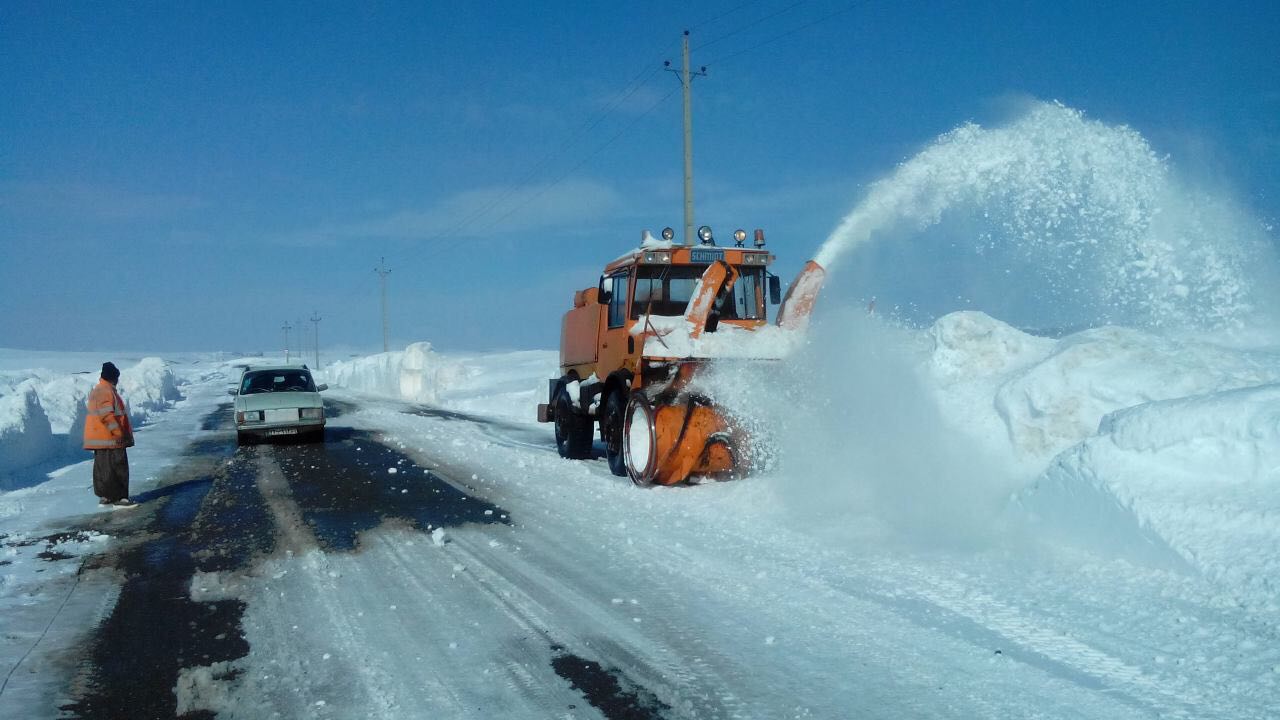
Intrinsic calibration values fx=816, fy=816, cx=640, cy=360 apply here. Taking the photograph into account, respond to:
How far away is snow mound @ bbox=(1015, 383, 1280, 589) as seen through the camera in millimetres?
4746

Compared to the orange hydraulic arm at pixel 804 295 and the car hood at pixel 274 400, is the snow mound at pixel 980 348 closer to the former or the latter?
the orange hydraulic arm at pixel 804 295

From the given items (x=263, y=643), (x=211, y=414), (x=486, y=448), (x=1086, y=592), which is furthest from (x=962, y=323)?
(x=211, y=414)

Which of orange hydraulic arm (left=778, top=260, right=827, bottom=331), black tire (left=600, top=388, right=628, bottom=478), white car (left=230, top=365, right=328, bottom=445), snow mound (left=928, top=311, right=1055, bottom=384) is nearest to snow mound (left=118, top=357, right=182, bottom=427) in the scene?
white car (left=230, top=365, right=328, bottom=445)

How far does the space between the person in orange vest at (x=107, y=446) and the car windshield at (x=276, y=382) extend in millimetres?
7099

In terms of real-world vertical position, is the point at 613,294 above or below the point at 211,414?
above

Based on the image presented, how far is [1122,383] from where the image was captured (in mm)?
8312

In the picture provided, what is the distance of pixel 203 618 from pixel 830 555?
13.9ft

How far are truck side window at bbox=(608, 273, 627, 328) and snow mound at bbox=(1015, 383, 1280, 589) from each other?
18.6 feet

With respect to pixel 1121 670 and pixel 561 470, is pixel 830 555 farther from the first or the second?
pixel 561 470

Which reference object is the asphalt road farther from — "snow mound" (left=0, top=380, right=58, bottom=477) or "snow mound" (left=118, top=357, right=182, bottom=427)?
"snow mound" (left=118, top=357, right=182, bottom=427)

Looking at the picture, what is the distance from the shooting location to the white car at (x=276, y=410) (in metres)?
15.5

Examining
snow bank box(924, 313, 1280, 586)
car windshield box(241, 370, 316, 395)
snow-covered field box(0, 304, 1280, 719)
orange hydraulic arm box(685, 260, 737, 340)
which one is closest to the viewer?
snow-covered field box(0, 304, 1280, 719)

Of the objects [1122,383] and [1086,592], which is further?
[1122,383]

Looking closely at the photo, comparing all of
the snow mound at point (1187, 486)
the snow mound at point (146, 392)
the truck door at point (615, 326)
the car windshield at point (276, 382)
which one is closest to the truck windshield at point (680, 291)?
the truck door at point (615, 326)
